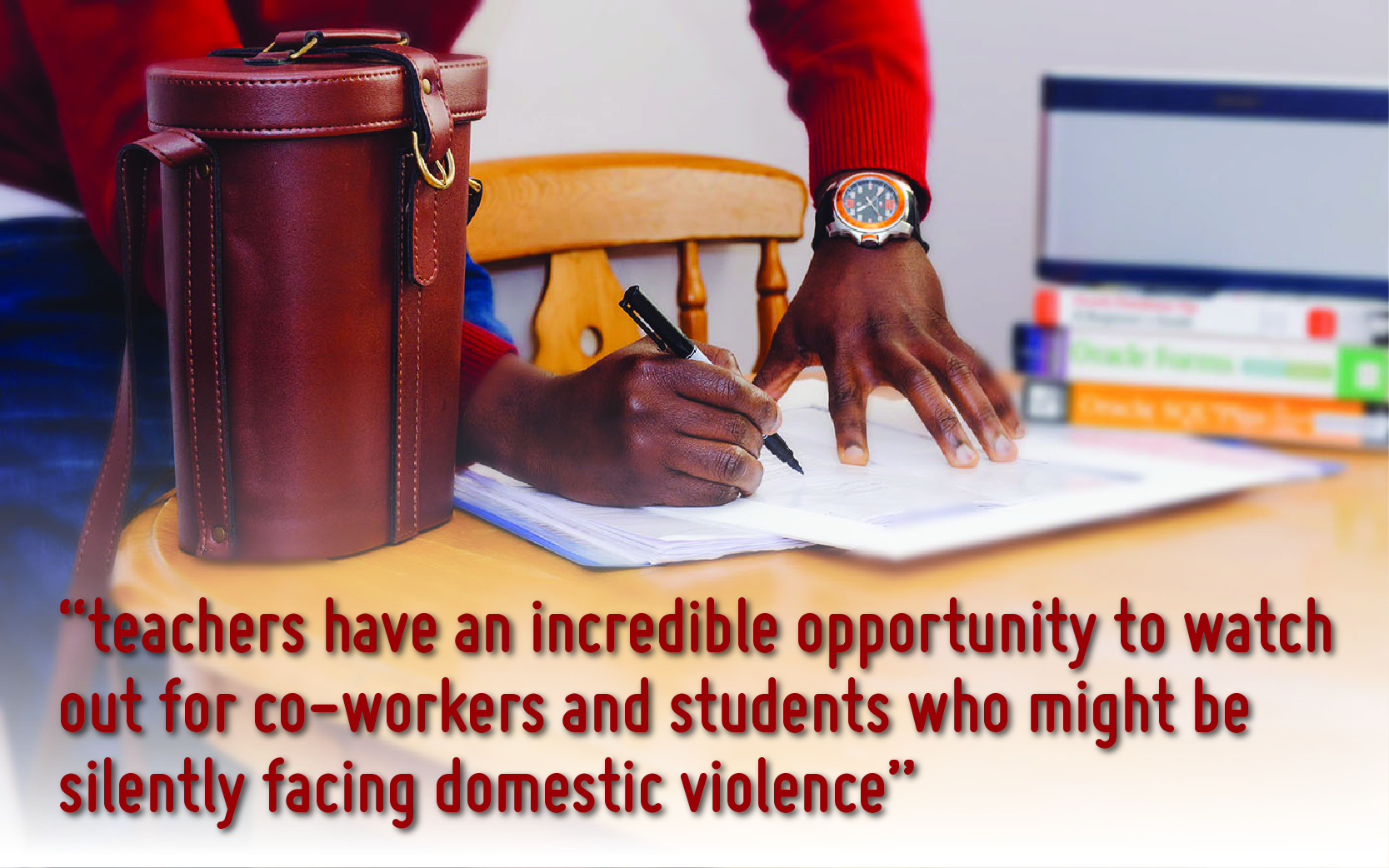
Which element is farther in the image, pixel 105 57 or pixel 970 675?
pixel 105 57

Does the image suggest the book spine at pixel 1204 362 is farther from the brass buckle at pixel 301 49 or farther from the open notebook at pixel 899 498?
the brass buckle at pixel 301 49

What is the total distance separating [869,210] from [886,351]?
141mm

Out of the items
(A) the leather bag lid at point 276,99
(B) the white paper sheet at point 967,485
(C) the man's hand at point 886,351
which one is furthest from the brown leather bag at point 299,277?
(C) the man's hand at point 886,351

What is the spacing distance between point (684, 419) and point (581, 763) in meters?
0.26

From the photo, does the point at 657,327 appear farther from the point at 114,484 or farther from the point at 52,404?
the point at 52,404

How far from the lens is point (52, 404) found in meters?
0.93

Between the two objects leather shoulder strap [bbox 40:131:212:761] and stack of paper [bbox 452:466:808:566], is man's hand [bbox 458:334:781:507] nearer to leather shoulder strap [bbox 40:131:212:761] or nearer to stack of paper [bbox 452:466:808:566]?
stack of paper [bbox 452:466:808:566]

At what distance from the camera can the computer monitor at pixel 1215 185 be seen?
2.80 feet

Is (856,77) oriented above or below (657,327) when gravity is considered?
above

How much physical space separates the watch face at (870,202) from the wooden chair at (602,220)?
0.32 m

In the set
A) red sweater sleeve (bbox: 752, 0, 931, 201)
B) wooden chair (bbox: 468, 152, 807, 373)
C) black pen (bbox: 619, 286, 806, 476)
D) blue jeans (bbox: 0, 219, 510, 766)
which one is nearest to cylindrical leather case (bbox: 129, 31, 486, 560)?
black pen (bbox: 619, 286, 806, 476)

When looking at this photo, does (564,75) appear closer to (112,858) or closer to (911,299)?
(911,299)

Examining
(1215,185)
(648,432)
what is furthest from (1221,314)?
(648,432)

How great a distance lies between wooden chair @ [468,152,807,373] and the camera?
126 cm
